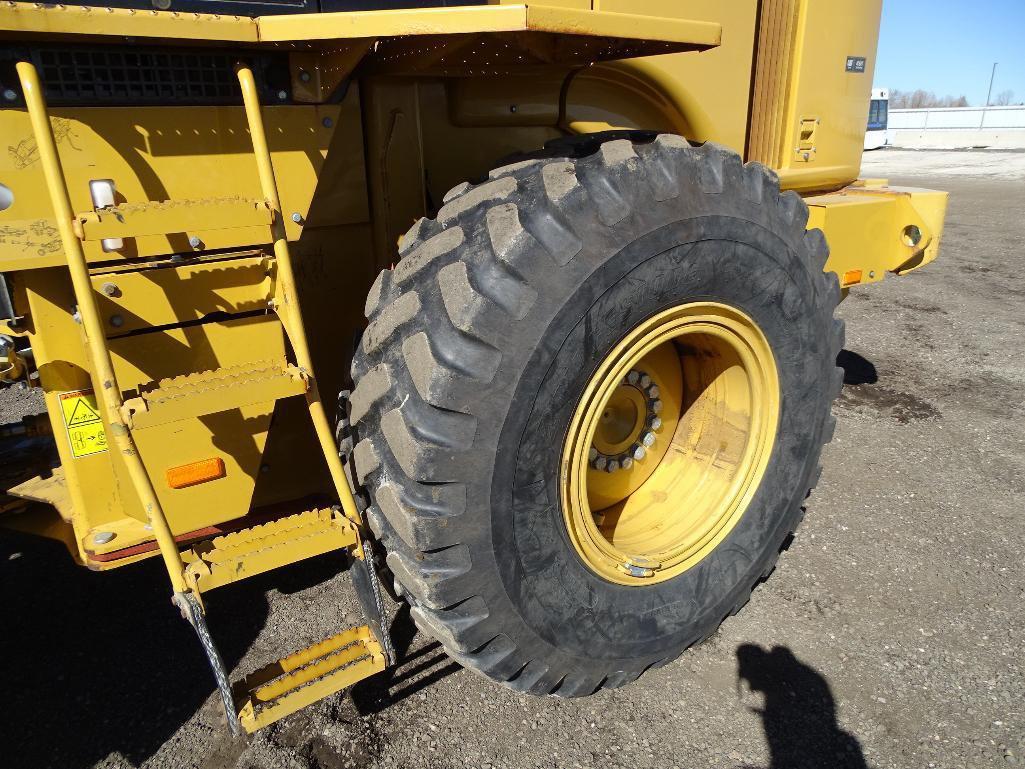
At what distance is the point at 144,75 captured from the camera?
1.99 metres

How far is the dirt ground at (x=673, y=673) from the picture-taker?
2.34 meters

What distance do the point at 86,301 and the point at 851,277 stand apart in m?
3.47

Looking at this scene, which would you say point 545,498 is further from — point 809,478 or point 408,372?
point 809,478

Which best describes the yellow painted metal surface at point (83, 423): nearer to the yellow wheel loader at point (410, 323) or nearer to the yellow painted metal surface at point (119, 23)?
the yellow wheel loader at point (410, 323)

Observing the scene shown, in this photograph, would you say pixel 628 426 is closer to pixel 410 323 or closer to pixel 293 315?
pixel 410 323

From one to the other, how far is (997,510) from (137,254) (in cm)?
384

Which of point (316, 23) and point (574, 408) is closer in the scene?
point (316, 23)

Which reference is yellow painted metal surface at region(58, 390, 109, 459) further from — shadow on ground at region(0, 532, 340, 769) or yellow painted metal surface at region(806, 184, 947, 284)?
yellow painted metal surface at region(806, 184, 947, 284)

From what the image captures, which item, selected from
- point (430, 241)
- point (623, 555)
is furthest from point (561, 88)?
point (623, 555)

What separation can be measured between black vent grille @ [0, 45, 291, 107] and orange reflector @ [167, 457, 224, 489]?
1050 mm

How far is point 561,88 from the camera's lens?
2.76m

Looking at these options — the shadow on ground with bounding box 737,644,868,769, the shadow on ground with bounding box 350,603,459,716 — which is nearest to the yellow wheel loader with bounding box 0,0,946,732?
the shadow on ground with bounding box 737,644,868,769

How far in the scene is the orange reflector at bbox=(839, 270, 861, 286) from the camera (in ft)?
12.7

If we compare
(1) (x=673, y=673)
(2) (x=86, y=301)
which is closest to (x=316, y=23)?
(2) (x=86, y=301)
